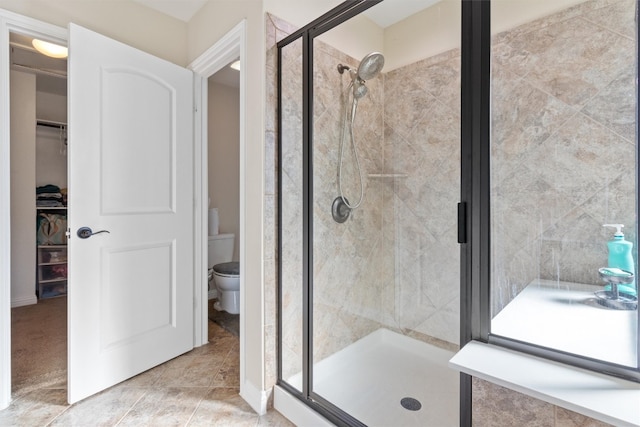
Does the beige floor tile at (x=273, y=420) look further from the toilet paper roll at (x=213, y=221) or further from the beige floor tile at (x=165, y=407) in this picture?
the toilet paper roll at (x=213, y=221)

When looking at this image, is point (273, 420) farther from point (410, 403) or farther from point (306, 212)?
point (306, 212)

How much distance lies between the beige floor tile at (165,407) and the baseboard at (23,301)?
8.20 feet

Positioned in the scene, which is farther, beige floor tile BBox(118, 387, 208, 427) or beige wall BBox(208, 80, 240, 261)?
beige wall BBox(208, 80, 240, 261)

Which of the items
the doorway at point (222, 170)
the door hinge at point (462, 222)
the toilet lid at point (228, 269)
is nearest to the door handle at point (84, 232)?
the toilet lid at point (228, 269)

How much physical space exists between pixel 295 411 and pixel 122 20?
2504 mm

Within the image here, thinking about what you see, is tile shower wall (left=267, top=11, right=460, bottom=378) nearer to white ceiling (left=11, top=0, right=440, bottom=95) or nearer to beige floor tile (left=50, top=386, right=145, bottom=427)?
white ceiling (left=11, top=0, right=440, bottom=95)

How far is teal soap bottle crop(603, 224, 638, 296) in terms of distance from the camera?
94cm

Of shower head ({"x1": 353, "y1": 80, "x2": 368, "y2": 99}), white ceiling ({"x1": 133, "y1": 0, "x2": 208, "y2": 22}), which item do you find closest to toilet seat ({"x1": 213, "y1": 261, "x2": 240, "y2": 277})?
shower head ({"x1": 353, "y1": 80, "x2": 368, "y2": 99})

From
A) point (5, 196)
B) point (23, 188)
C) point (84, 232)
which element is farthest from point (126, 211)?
point (23, 188)

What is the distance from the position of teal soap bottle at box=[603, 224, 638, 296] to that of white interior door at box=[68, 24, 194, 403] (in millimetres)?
2198

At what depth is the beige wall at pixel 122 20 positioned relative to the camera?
5.57 feet

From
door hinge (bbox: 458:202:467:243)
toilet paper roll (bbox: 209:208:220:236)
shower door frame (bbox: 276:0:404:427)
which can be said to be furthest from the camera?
toilet paper roll (bbox: 209:208:220:236)

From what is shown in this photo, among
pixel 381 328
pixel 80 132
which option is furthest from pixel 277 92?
pixel 381 328

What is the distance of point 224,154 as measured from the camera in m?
3.53
